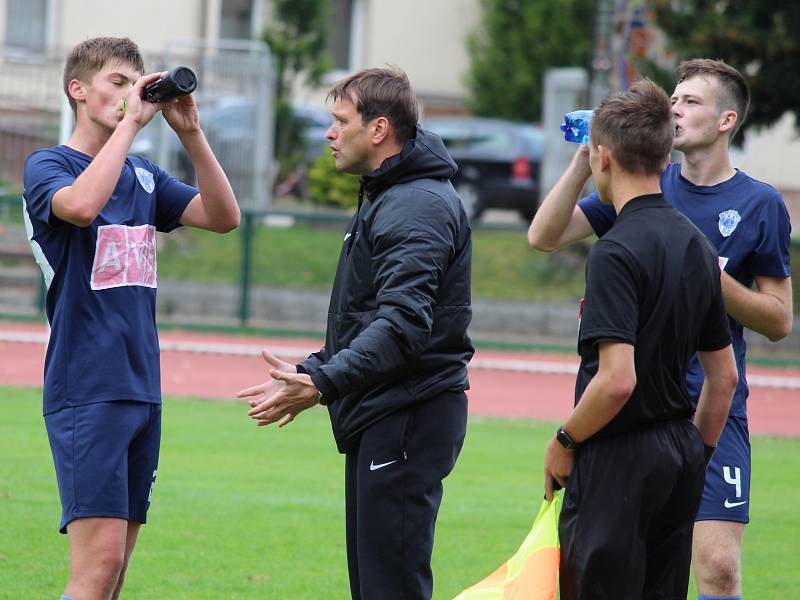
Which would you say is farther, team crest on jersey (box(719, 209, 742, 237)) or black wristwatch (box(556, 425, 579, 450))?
team crest on jersey (box(719, 209, 742, 237))

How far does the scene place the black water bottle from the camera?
450cm

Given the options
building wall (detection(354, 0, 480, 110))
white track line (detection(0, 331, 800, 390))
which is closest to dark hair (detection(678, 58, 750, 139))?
white track line (detection(0, 331, 800, 390))

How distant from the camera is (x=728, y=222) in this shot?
5023 mm

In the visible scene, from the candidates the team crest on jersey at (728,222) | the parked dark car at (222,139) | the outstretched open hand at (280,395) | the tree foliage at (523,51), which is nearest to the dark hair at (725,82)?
the team crest on jersey at (728,222)

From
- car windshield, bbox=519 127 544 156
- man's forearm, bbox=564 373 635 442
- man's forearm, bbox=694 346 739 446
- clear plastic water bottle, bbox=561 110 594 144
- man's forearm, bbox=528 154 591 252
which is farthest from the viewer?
car windshield, bbox=519 127 544 156

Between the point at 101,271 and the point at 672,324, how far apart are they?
1914mm

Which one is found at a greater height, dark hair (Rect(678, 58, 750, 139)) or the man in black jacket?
dark hair (Rect(678, 58, 750, 139))

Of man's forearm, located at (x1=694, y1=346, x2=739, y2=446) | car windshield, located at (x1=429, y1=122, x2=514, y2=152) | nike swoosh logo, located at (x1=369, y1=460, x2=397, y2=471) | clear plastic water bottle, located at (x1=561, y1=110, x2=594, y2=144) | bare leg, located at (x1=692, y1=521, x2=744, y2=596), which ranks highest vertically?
clear plastic water bottle, located at (x1=561, y1=110, x2=594, y2=144)

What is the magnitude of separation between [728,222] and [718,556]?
→ 1.27 metres

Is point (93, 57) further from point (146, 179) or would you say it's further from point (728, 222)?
point (728, 222)

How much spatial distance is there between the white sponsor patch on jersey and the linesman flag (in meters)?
1.55

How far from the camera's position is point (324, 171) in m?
24.3

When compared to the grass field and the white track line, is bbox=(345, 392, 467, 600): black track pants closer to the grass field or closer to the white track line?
the grass field

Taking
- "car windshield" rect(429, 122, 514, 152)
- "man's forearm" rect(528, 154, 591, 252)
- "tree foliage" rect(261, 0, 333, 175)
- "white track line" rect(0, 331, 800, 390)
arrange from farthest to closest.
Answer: "tree foliage" rect(261, 0, 333, 175), "car windshield" rect(429, 122, 514, 152), "white track line" rect(0, 331, 800, 390), "man's forearm" rect(528, 154, 591, 252)
